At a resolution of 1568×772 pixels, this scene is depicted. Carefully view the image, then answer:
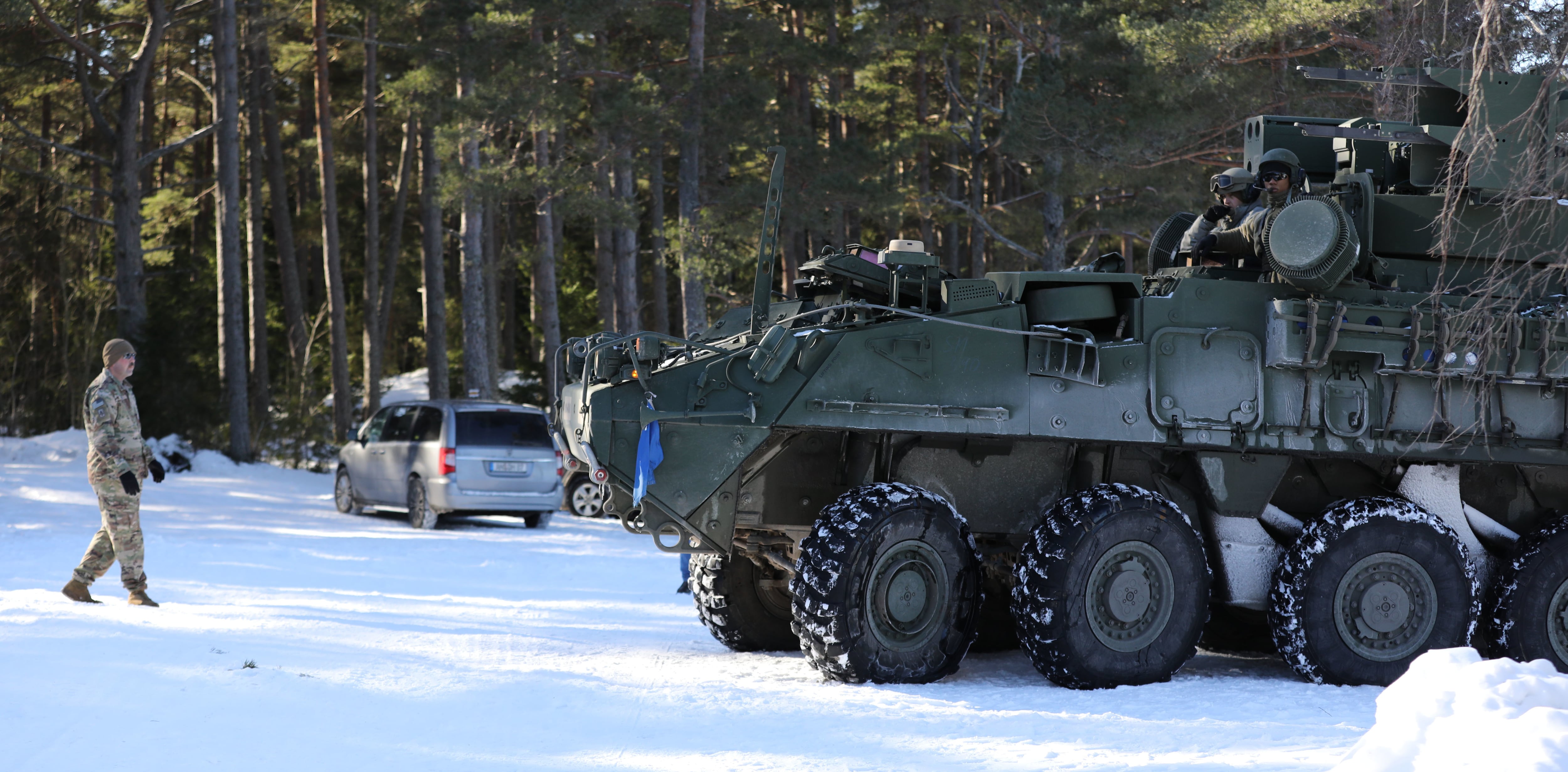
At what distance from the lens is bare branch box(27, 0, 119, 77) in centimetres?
2306

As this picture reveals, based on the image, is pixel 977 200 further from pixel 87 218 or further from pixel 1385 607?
pixel 1385 607

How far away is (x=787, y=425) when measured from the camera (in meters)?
7.25

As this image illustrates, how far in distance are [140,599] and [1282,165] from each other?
7.94 m

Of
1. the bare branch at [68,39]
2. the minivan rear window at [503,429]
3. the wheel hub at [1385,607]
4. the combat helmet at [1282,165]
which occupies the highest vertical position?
the bare branch at [68,39]

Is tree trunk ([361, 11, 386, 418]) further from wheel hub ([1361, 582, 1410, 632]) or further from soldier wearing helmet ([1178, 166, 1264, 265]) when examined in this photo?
wheel hub ([1361, 582, 1410, 632])

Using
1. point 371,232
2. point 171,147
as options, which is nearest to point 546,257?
point 171,147

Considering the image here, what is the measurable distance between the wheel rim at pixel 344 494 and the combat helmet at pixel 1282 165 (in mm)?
13748

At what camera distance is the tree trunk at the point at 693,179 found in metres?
21.9

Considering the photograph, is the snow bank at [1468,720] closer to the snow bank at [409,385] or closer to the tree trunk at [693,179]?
the tree trunk at [693,179]

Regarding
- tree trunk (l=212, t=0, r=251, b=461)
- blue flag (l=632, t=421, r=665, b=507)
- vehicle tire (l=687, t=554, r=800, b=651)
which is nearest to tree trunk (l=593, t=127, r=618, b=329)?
tree trunk (l=212, t=0, r=251, b=461)

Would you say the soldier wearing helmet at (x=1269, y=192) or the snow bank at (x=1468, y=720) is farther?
the soldier wearing helmet at (x=1269, y=192)

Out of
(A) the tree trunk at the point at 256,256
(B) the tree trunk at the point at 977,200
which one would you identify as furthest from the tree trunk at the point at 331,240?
(B) the tree trunk at the point at 977,200

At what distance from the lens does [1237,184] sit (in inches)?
346

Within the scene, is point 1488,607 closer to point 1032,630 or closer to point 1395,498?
point 1395,498
